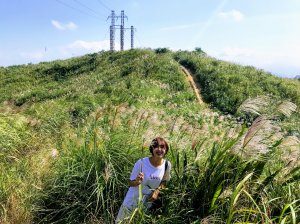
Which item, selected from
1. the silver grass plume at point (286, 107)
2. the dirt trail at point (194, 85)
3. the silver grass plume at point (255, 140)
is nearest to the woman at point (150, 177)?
the silver grass plume at point (255, 140)

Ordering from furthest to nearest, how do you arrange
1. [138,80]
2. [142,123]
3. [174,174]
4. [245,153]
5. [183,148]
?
[138,80]
[142,123]
[183,148]
[174,174]
[245,153]

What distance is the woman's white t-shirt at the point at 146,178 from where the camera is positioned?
600 cm

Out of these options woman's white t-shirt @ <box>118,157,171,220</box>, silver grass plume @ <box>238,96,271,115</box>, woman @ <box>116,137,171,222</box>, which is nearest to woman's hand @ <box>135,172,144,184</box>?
woman @ <box>116,137,171,222</box>

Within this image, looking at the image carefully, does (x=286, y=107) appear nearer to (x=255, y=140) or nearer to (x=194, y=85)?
(x=255, y=140)

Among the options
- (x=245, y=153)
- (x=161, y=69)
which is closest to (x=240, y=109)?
(x=245, y=153)

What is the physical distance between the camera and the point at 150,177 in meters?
6.07

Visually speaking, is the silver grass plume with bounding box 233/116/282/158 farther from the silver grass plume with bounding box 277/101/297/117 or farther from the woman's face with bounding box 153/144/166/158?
the woman's face with bounding box 153/144/166/158

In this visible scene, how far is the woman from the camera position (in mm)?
5938

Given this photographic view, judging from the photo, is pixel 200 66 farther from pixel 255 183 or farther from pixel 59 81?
pixel 255 183

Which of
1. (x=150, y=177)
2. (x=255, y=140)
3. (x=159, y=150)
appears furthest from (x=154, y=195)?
(x=255, y=140)

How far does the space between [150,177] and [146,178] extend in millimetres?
59

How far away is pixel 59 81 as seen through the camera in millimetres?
35906

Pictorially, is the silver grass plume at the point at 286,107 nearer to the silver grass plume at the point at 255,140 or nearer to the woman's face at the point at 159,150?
the silver grass plume at the point at 255,140

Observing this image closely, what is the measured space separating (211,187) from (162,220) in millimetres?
803
